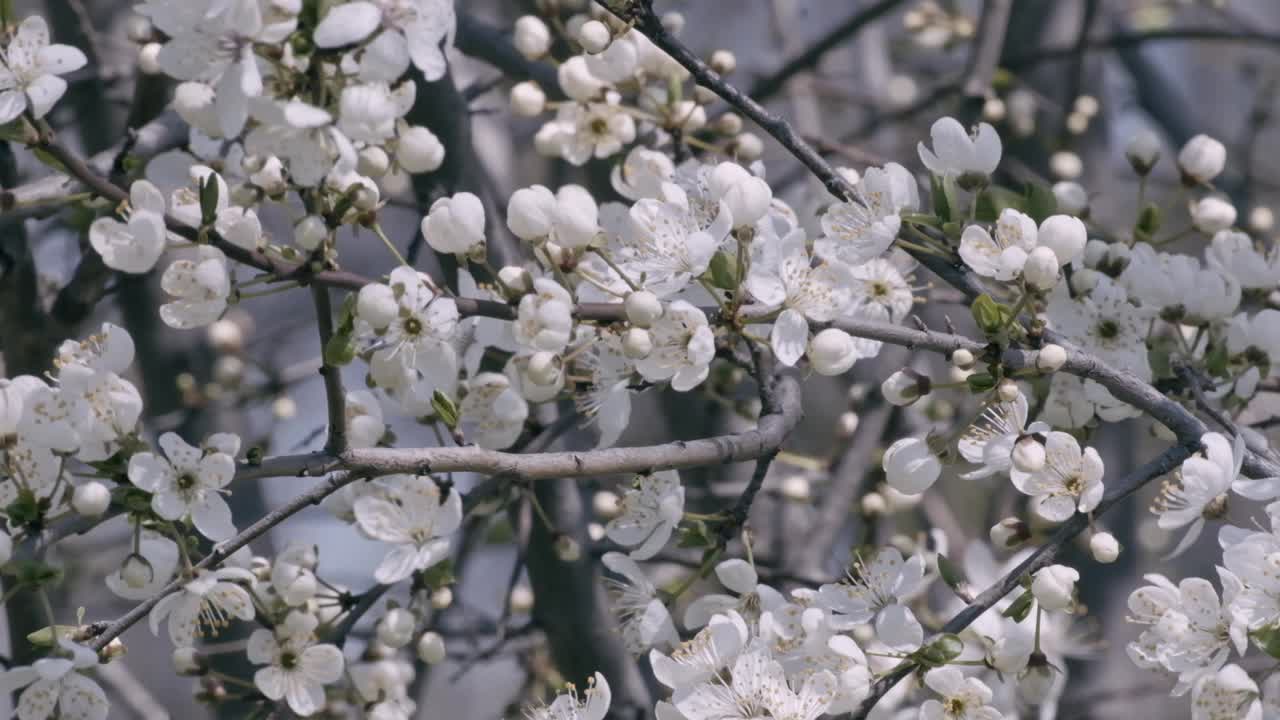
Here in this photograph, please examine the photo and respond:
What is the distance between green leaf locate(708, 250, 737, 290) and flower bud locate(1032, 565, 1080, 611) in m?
0.46

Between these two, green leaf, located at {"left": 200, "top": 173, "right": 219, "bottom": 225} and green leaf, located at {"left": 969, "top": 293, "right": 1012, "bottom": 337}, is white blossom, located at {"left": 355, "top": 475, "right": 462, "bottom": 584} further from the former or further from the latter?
green leaf, located at {"left": 969, "top": 293, "right": 1012, "bottom": 337}

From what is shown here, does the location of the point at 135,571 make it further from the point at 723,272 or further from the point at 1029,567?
the point at 1029,567

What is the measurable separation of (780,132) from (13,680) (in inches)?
41.8

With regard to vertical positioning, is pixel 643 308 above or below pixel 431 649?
above

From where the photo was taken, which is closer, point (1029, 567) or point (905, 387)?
point (1029, 567)

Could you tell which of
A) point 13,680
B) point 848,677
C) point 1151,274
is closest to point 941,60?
point 1151,274

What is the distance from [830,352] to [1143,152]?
0.88 m

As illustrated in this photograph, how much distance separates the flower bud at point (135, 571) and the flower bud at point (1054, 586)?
99 cm

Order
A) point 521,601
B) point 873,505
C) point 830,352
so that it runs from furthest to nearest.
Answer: point 521,601, point 873,505, point 830,352

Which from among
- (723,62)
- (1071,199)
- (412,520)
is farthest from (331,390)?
(1071,199)

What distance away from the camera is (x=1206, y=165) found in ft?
7.47

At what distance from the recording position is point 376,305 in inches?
64.4

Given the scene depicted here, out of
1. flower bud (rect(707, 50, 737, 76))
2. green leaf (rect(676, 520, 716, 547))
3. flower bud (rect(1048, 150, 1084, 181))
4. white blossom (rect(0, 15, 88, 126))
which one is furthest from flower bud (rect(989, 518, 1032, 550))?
flower bud (rect(1048, 150, 1084, 181))

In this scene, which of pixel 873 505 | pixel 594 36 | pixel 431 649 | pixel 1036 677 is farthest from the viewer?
pixel 873 505
